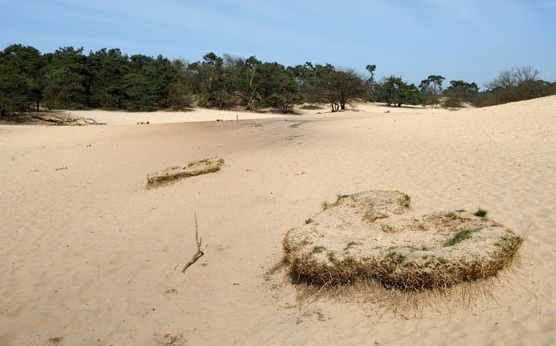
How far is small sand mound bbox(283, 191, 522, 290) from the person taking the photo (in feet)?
13.8

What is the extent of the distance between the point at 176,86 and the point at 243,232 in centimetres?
3966

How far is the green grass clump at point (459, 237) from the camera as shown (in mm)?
4637

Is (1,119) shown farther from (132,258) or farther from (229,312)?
(229,312)

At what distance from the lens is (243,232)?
7.26m

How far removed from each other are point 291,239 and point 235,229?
2294 millimetres

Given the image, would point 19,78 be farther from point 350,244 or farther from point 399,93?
point 399,93

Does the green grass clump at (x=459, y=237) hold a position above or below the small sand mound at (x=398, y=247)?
above

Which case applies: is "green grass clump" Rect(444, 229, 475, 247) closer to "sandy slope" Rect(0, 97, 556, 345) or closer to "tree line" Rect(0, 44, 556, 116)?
"sandy slope" Rect(0, 97, 556, 345)

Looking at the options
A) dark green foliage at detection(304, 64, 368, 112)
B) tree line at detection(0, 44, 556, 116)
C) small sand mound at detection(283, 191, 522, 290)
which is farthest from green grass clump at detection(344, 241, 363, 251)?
dark green foliage at detection(304, 64, 368, 112)

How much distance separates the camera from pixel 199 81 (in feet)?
176

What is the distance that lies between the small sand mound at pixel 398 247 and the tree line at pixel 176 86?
29.2 m

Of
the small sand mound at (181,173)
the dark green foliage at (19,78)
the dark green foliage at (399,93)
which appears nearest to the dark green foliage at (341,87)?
the dark green foliage at (399,93)

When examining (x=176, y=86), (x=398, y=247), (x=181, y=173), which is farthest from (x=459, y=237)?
(x=176, y=86)

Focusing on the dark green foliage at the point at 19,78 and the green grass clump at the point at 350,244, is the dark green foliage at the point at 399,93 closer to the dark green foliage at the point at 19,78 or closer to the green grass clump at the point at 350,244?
the dark green foliage at the point at 19,78
